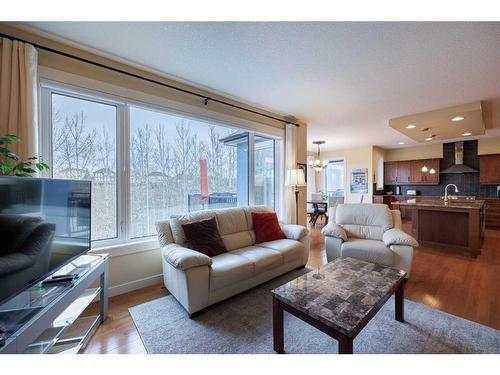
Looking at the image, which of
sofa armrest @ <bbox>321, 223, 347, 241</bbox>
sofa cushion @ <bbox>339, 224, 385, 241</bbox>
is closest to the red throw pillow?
sofa armrest @ <bbox>321, 223, 347, 241</bbox>

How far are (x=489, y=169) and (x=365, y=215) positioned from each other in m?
5.82

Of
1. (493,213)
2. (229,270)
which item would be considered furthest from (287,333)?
(493,213)

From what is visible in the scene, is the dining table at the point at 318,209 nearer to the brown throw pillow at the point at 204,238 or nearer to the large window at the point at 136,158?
the large window at the point at 136,158

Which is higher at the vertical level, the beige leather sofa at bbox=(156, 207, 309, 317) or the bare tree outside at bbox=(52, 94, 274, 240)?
the bare tree outside at bbox=(52, 94, 274, 240)

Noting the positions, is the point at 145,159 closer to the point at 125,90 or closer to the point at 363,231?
the point at 125,90

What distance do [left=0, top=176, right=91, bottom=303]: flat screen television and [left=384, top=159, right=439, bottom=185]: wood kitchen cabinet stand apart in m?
8.77

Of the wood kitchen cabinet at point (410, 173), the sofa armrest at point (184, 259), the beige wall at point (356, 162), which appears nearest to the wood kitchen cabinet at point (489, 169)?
the wood kitchen cabinet at point (410, 173)

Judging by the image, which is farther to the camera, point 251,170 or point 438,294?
point 251,170

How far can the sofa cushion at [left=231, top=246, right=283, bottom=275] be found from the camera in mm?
2342

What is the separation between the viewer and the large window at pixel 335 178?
7990mm

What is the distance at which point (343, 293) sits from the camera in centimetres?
156

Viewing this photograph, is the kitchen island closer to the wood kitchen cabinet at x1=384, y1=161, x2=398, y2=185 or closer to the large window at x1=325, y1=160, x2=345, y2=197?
the large window at x1=325, y1=160, x2=345, y2=197

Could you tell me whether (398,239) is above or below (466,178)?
below

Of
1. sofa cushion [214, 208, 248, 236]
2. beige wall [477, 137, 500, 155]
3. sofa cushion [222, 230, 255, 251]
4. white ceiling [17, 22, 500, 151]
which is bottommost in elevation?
sofa cushion [222, 230, 255, 251]
